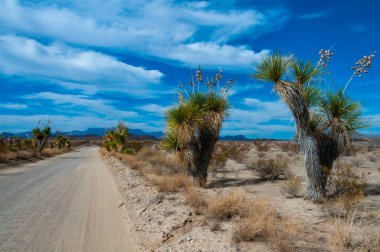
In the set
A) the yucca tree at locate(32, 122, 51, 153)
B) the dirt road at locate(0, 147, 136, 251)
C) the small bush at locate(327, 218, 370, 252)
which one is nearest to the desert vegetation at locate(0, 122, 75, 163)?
the yucca tree at locate(32, 122, 51, 153)

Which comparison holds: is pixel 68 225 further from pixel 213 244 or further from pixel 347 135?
pixel 347 135

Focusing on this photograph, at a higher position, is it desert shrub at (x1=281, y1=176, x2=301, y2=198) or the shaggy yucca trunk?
the shaggy yucca trunk

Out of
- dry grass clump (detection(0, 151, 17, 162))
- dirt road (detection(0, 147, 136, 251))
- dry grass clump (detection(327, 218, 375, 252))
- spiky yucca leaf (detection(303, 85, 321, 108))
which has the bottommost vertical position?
dirt road (detection(0, 147, 136, 251))

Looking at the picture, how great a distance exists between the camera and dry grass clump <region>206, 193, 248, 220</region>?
28.7 ft

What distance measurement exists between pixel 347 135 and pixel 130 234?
22.4 ft

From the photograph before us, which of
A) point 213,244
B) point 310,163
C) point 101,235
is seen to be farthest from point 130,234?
point 310,163

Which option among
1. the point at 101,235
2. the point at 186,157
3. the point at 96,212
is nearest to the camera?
the point at 101,235

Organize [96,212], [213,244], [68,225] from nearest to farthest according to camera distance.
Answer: [213,244] < [68,225] < [96,212]

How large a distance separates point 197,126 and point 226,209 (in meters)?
7.19

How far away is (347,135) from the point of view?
11578 millimetres

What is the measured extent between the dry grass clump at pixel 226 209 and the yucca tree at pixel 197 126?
6677mm

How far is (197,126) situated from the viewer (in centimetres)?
1582

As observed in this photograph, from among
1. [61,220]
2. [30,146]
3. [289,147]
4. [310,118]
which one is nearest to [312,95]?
[310,118]

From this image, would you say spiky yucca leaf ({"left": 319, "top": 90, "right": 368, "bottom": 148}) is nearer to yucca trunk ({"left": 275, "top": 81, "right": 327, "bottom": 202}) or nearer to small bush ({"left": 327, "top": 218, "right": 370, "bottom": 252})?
yucca trunk ({"left": 275, "top": 81, "right": 327, "bottom": 202})
